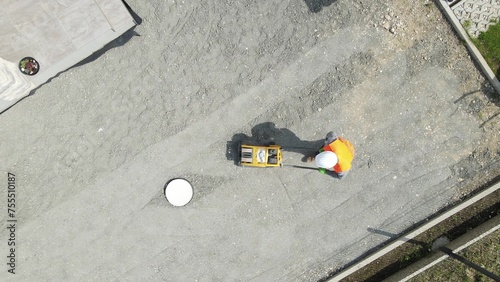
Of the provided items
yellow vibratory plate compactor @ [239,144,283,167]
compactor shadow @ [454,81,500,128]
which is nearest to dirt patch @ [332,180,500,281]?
compactor shadow @ [454,81,500,128]

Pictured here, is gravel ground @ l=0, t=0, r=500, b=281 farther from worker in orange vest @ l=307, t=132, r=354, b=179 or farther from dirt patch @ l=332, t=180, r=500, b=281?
worker in orange vest @ l=307, t=132, r=354, b=179

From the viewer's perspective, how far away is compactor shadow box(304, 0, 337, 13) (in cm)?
793

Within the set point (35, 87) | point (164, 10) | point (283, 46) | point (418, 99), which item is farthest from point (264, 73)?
point (35, 87)

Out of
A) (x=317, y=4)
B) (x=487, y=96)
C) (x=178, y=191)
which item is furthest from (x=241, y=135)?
(x=487, y=96)

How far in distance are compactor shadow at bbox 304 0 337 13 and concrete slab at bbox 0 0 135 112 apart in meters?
3.28

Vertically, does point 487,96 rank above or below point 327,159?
below

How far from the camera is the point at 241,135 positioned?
26.7 ft

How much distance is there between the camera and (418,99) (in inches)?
319

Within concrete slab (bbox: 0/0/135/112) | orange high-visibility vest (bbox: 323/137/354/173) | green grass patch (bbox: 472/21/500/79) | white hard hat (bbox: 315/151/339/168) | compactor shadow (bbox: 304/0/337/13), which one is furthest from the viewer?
green grass patch (bbox: 472/21/500/79)

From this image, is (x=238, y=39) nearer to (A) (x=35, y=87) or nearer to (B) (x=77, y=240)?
(A) (x=35, y=87)

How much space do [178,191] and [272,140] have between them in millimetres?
2032

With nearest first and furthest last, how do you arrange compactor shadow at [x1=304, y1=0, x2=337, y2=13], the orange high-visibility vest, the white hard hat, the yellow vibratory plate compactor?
the white hard hat < the orange high-visibility vest < the yellow vibratory plate compactor < compactor shadow at [x1=304, y1=0, x2=337, y2=13]

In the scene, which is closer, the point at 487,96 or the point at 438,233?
the point at 487,96

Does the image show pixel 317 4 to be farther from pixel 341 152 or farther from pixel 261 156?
pixel 261 156
